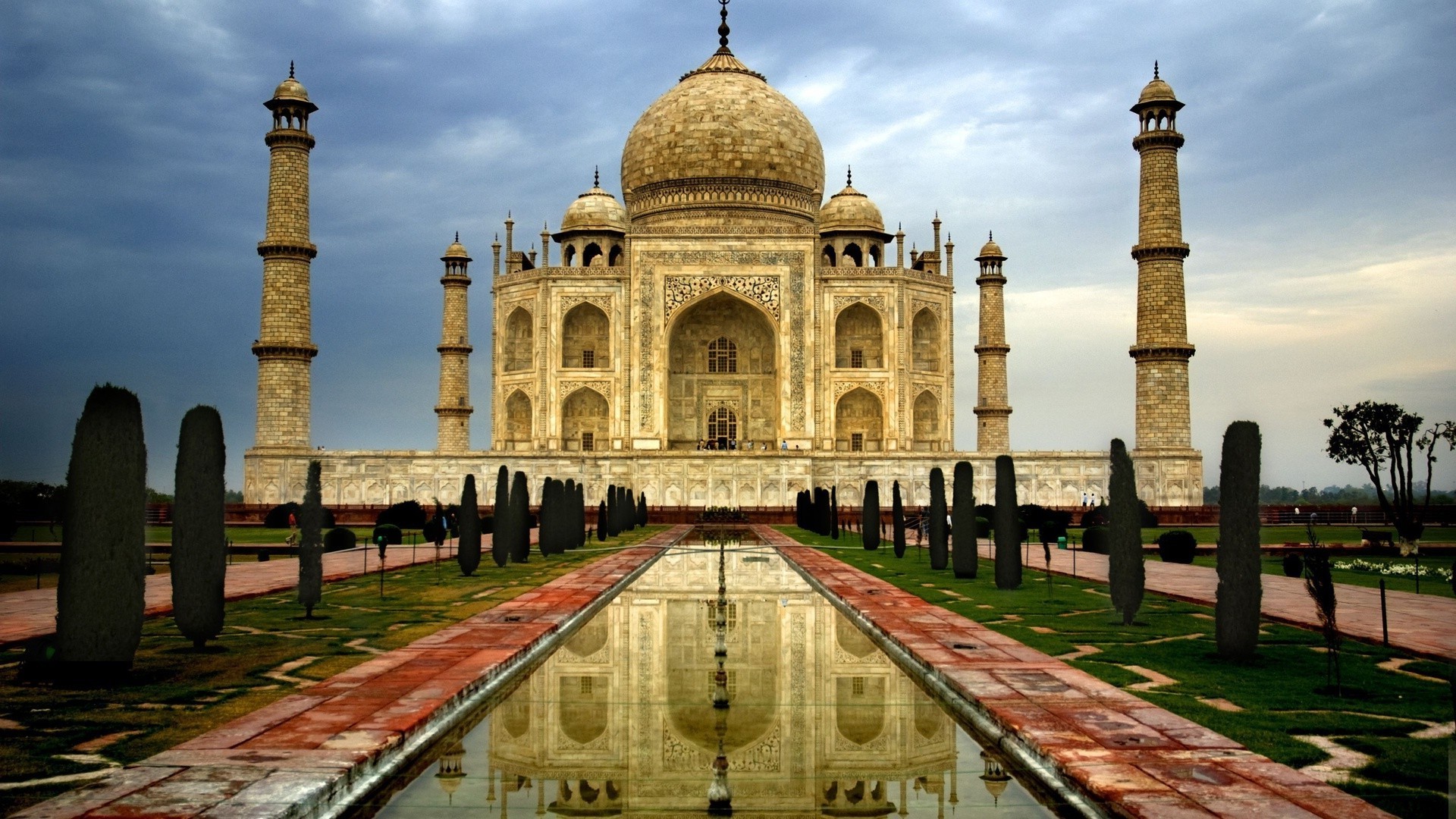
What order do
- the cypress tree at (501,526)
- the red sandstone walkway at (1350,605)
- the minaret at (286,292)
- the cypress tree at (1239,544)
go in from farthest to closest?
the minaret at (286,292), the cypress tree at (501,526), the red sandstone walkway at (1350,605), the cypress tree at (1239,544)

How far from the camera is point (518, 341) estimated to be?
1288 inches

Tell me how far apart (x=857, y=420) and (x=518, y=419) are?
9.33 meters

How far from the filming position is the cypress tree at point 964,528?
37.0 feet

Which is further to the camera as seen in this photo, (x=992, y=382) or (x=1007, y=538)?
(x=992, y=382)

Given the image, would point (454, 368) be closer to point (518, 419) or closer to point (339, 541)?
point (518, 419)

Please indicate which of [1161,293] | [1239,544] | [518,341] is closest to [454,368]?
[518,341]

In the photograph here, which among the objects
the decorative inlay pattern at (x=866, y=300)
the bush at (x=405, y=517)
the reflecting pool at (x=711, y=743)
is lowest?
the reflecting pool at (x=711, y=743)

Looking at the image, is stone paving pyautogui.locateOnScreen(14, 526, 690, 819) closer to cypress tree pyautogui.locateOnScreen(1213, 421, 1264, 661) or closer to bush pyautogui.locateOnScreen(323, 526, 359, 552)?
cypress tree pyautogui.locateOnScreen(1213, 421, 1264, 661)

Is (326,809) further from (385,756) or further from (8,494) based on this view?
(8,494)

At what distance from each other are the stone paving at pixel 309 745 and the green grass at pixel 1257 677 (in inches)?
118

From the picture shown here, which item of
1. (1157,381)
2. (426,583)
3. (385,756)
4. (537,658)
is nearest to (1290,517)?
(1157,381)

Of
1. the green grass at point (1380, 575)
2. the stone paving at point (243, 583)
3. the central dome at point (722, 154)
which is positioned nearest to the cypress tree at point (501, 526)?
the stone paving at point (243, 583)

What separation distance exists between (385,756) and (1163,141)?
2619 centimetres

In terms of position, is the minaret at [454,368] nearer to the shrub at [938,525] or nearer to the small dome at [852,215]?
the small dome at [852,215]
